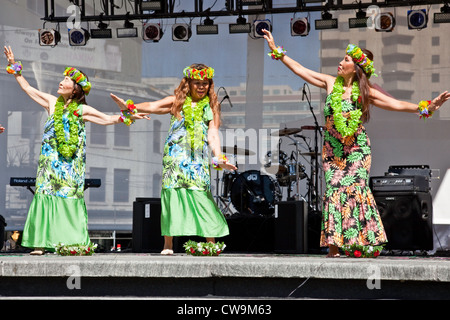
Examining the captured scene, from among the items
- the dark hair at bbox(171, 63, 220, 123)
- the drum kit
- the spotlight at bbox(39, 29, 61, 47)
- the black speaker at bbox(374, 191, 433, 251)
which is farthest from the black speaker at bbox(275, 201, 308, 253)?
A: the spotlight at bbox(39, 29, 61, 47)

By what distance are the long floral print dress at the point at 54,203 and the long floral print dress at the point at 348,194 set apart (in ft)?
6.52

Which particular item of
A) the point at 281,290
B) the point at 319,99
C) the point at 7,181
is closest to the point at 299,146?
the point at 319,99

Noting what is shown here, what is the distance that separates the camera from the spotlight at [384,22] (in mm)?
9398

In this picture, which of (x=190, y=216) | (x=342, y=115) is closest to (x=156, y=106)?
(x=190, y=216)

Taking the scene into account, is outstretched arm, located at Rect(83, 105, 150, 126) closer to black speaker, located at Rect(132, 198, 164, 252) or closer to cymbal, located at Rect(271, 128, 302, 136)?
black speaker, located at Rect(132, 198, 164, 252)

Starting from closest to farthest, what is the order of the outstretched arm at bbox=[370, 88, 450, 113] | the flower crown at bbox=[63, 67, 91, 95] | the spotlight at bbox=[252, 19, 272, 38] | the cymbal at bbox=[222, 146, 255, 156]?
the outstretched arm at bbox=[370, 88, 450, 113] < the flower crown at bbox=[63, 67, 91, 95] < the spotlight at bbox=[252, 19, 272, 38] < the cymbal at bbox=[222, 146, 255, 156]

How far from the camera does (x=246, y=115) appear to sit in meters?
10.6

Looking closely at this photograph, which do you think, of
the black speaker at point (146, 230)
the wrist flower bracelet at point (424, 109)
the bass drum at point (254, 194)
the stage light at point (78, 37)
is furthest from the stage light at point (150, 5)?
the wrist flower bracelet at point (424, 109)

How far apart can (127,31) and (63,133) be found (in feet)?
14.3

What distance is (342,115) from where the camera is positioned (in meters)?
5.53

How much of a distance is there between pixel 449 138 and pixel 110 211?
15.6ft

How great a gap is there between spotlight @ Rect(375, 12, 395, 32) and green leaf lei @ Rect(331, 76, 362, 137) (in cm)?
410

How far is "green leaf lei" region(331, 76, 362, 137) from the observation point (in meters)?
5.50

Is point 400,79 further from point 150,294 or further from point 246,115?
point 150,294
